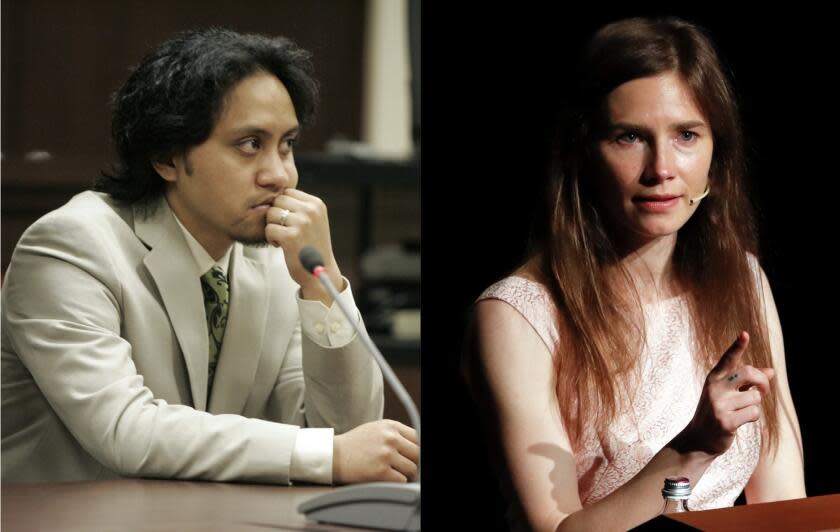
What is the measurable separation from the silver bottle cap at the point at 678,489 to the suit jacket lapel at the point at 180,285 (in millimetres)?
945

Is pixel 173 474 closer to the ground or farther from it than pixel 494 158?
closer to the ground

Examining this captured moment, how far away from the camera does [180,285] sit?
2.03 meters

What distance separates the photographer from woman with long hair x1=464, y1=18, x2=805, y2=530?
93.6 inches

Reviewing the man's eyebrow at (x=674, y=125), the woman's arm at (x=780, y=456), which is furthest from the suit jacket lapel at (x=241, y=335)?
the woman's arm at (x=780, y=456)

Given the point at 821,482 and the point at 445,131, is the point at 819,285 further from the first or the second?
the point at 445,131

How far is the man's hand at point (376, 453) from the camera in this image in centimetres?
212

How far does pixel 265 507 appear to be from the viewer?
2.05m

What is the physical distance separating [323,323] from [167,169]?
396 millimetres

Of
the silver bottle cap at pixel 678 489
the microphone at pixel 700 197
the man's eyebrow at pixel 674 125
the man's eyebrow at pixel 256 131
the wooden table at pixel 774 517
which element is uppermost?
the man's eyebrow at pixel 674 125

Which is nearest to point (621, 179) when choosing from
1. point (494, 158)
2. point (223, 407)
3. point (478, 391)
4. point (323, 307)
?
point (494, 158)

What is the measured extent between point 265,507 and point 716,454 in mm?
952

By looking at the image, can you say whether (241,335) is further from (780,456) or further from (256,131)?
(780,456)

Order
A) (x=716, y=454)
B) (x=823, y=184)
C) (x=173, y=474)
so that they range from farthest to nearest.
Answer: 1. (x=823, y=184)
2. (x=716, y=454)
3. (x=173, y=474)

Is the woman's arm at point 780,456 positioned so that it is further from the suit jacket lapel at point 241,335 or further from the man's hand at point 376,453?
the suit jacket lapel at point 241,335
